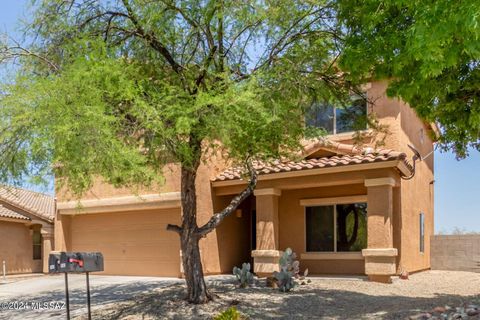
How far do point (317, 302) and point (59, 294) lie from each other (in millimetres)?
Result: 7866

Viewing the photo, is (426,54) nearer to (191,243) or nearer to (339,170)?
(191,243)

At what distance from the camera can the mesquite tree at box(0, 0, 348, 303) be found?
7.95 meters

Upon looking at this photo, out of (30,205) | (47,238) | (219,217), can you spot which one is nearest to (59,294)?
(219,217)

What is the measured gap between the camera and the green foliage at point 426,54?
615 centimetres

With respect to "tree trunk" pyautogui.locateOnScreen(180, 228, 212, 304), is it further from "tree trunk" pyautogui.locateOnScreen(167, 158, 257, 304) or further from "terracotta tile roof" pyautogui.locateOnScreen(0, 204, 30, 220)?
"terracotta tile roof" pyautogui.locateOnScreen(0, 204, 30, 220)

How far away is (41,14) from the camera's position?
10.3 meters

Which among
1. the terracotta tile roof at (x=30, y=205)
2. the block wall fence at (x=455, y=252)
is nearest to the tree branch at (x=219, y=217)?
the block wall fence at (x=455, y=252)

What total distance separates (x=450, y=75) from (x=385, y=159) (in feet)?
18.1

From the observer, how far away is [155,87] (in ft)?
32.8

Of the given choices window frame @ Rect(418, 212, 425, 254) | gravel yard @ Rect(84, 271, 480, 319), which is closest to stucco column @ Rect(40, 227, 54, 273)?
gravel yard @ Rect(84, 271, 480, 319)

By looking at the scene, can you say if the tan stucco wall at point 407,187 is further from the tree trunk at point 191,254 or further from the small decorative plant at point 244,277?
the tree trunk at point 191,254

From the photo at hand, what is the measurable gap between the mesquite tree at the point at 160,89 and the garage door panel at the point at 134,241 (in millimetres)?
7192

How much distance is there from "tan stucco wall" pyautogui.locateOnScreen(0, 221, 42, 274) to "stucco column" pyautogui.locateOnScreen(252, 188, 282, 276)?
12.5 metres

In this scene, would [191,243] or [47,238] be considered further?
[47,238]
